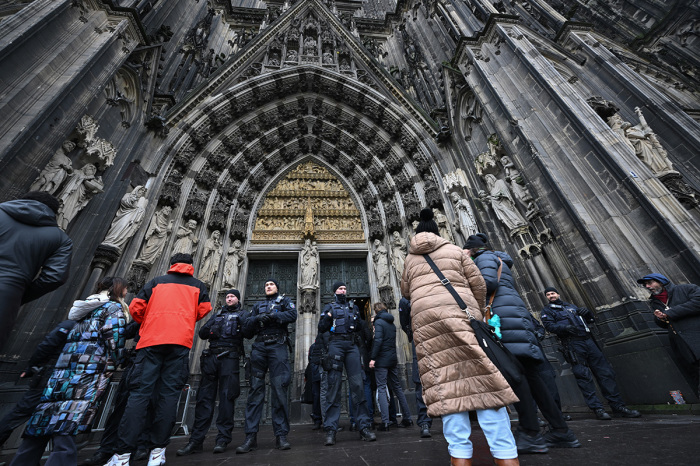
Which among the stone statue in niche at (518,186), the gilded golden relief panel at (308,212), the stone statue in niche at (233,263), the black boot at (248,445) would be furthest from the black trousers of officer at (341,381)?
the gilded golden relief panel at (308,212)

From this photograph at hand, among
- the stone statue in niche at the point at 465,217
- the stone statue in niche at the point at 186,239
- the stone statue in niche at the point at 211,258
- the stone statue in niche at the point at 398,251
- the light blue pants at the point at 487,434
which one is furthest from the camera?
the stone statue in niche at the point at 398,251

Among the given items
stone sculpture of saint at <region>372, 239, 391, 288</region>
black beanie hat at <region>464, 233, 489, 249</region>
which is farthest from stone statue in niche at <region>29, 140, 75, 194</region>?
stone sculpture of saint at <region>372, 239, 391, 288</region>

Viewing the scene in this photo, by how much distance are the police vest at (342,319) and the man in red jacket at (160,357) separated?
147cm

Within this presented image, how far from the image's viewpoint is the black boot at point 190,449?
2.76 metres

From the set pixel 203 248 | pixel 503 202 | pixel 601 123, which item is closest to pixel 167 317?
pixel 203 248

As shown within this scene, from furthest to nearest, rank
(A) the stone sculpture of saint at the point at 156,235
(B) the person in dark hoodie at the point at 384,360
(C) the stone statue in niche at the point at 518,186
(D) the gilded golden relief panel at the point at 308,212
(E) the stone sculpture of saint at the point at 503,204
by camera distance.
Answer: (D) the gilded golden relief panel at the point at 308,212 < (A) the stone sculpture of saint at the point at 156,235 < (E) the stone sculpture of saint at the point at 503,204 < (C) the stone statue in niche at the point at 518,186 < (B) the person in dark hoodie at the point at 384,360

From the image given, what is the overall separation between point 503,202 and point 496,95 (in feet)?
7.72

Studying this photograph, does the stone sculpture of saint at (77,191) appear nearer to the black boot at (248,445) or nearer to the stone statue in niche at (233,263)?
the stone statue in niche at (233,263)

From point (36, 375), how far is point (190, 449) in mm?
1474

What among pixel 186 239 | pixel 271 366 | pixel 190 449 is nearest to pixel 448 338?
pixel 271 366

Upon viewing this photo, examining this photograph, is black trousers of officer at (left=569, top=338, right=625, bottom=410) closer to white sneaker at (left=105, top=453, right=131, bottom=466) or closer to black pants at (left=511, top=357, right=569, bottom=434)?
black pants at (left=511, top=357, right=569, bottom=434)

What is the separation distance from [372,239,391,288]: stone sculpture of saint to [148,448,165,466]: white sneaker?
5934mm

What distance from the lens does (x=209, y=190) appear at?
26.7 ft

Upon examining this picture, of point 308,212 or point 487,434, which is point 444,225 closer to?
point 308,212
